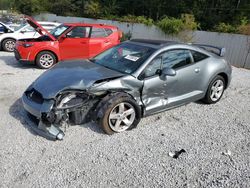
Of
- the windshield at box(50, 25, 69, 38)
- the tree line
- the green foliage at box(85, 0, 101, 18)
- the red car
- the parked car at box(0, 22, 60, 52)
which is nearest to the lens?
the red car

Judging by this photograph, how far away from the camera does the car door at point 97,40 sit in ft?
26.4

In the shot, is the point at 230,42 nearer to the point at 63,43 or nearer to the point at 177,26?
the point at 177,26

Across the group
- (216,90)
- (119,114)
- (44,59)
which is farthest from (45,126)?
(44,59)

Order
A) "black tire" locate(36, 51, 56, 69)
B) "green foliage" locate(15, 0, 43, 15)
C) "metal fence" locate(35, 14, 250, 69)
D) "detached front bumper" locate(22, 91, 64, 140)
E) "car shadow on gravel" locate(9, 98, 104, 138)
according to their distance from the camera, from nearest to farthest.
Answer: "detached front bumper" locate(22, 91, 64, 140), "car shadow on gravel" locate(9, 98, 104, 138), "black tire" locate(36, 51, 56, 69), "metal fence" locate(35, 14, 250, 69), "green foliage" locate(15, 0, 43, 15)

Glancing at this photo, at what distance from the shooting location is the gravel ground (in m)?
2.79

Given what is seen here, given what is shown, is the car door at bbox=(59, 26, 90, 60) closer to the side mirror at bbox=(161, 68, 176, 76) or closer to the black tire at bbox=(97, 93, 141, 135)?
the side mirror at bbox=(161, 68, 176, 76)

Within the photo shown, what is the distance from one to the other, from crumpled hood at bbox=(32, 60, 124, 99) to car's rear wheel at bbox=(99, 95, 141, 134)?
0.40 m

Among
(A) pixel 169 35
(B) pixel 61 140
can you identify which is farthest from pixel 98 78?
(A) pixel 169 35

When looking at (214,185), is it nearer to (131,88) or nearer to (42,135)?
(131,88)

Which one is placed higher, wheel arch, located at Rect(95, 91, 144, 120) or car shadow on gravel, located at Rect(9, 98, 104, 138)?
wheel arch, located at Rect(95, 91, 144, 120)

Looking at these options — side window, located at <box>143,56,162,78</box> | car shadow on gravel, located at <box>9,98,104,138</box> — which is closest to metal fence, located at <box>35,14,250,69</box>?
side window, located at <box>143,56,162,78</box>

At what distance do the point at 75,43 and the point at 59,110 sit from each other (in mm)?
4933

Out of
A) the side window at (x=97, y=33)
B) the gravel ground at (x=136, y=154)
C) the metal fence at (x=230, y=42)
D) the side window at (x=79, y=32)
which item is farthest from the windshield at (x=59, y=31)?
the metal fence at (x=230, y=42)

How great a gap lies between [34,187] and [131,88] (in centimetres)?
192
